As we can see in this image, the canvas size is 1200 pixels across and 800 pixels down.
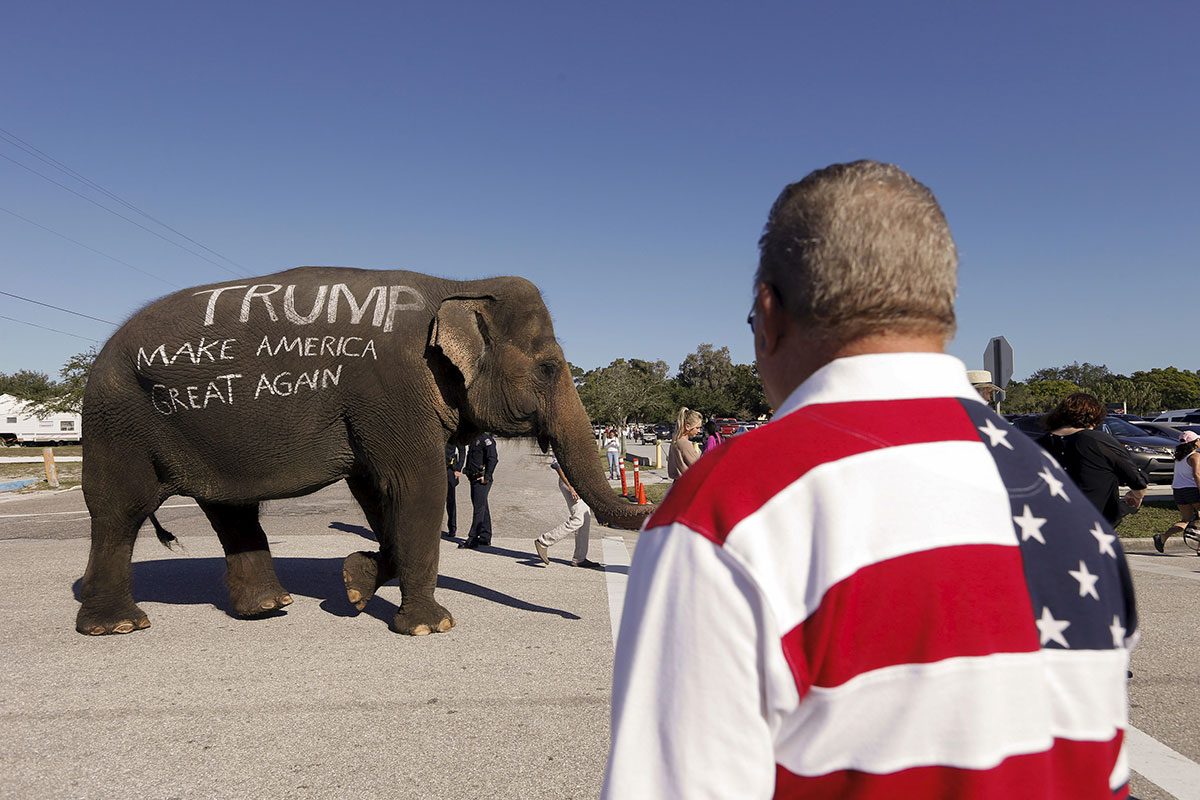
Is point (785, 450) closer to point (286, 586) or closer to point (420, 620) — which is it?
point (420, 620)

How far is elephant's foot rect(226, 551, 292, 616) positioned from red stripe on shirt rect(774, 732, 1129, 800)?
20.5ft

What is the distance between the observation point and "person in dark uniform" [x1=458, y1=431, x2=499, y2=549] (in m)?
10.9

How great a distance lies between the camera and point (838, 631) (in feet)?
3.51

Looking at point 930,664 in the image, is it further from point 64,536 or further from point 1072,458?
point 64,536

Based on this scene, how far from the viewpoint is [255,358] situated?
6164 mm

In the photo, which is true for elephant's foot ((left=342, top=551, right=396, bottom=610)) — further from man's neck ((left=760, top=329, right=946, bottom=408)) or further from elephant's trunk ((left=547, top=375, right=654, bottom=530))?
man's neck ((left=760, top=329, right=946, bottom=408))

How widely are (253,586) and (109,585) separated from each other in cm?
101

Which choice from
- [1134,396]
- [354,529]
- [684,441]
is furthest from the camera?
[1134,396]

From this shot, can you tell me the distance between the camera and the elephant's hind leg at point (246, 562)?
6539 millimetres

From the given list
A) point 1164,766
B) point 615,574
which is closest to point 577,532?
point 615,574

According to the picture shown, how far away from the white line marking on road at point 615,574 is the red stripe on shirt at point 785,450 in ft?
13.3

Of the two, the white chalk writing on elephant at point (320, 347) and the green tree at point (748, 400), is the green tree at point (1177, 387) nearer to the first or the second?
the green tree at point (748, 400)

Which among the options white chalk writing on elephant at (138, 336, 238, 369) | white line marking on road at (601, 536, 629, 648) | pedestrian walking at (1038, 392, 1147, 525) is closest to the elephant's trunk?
white line marking on road at (601, 536, 629, 648)

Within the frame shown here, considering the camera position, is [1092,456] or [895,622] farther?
Answer: [1092,456]
